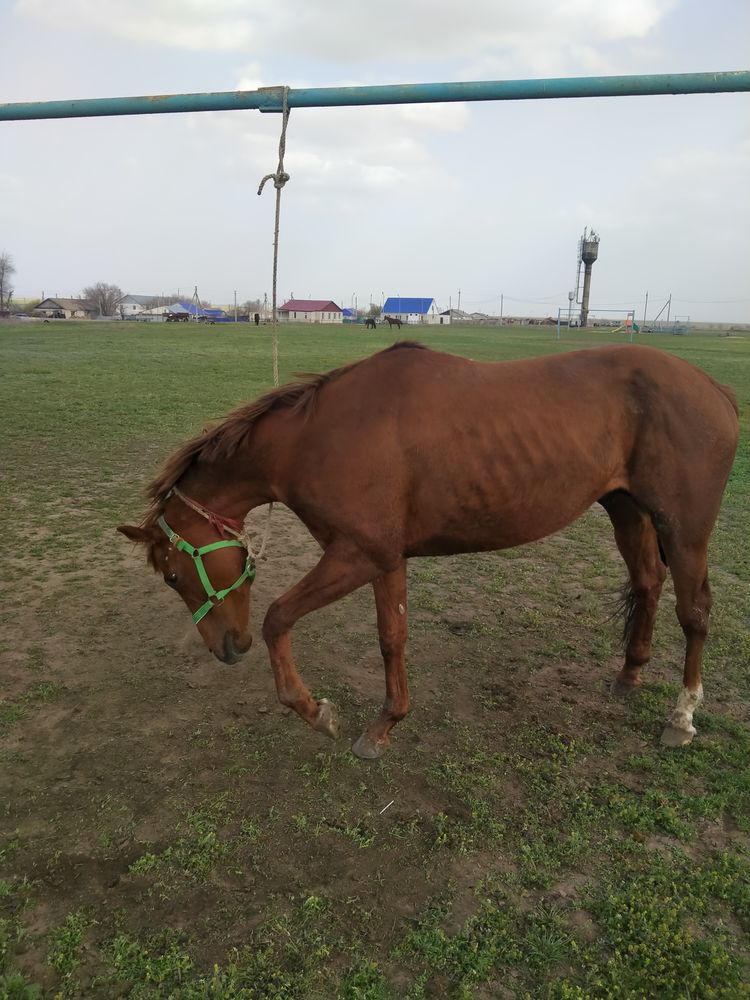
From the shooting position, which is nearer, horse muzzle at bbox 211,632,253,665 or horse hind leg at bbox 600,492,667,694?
horse muzzle at bbox 211,632,253,665

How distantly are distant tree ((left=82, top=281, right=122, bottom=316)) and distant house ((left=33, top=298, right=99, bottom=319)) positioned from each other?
110 cm

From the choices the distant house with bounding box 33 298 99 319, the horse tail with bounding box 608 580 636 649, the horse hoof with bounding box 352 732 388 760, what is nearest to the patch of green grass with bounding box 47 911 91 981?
the horse hoof with bounding box 352 732 388 760

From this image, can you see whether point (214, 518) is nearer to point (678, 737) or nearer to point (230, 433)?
point (230, 433)

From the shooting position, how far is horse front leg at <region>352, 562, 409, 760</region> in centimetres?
338

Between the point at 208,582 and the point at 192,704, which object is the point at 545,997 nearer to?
the point at 208,582

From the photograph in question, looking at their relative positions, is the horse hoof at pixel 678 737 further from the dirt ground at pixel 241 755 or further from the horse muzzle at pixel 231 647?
the horse muzzle at pixel 231 647

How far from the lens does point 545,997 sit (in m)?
2.10

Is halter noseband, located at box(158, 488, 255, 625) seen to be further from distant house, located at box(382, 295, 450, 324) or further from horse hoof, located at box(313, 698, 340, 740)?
distant house, located at box(382, 295, 450, 324)

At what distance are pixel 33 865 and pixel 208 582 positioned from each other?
1.35 meters

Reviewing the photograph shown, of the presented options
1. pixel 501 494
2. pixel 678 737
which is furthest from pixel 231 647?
pixel 678 737

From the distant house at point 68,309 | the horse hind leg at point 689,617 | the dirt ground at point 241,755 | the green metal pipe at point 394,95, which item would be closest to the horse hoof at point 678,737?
the horse hind leg at point 689,617

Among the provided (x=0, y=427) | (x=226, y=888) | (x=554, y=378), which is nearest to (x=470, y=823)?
(x=226, y=888)

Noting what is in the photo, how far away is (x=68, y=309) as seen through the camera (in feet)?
338

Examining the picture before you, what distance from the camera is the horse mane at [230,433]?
329 cm
